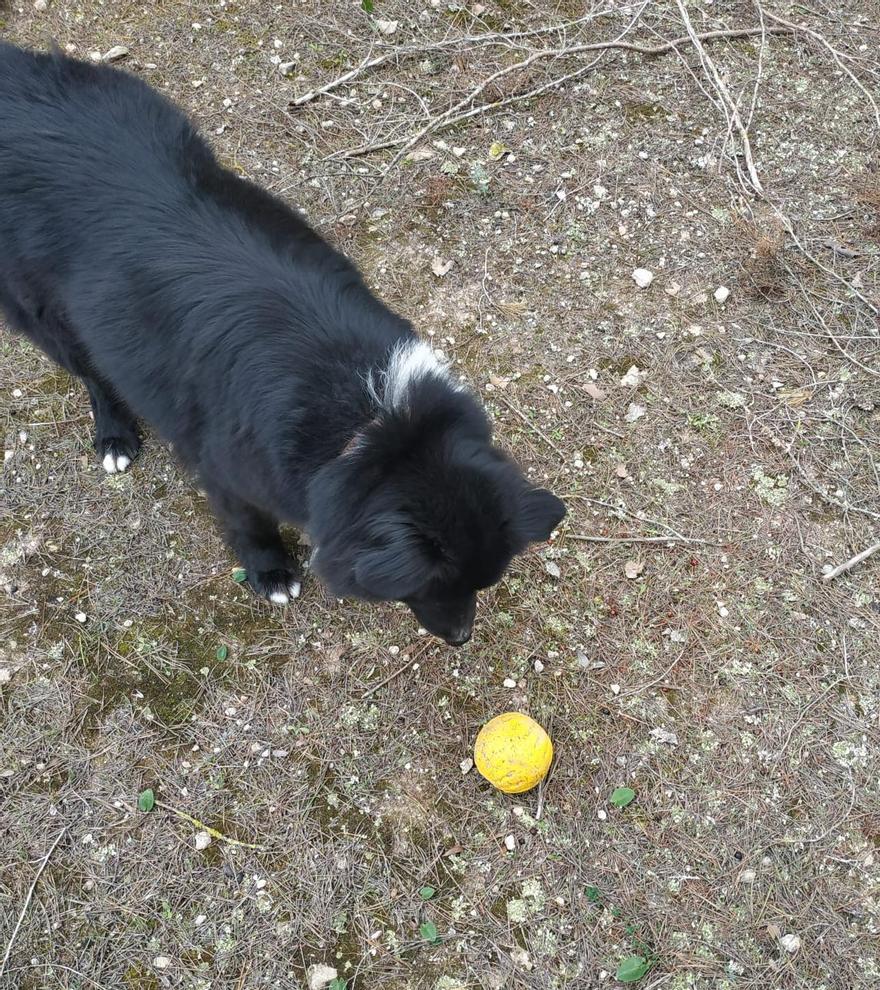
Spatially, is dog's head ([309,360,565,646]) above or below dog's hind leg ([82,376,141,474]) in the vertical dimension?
above

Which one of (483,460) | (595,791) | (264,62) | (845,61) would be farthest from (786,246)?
(264,62)

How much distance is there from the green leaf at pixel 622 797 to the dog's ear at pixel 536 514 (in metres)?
1.32

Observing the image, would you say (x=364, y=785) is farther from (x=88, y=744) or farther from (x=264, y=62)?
(x=264, y=62)

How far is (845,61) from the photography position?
461 cm

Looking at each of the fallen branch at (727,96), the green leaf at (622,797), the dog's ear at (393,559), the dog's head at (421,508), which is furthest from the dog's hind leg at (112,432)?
the fallen branch at (727,96)

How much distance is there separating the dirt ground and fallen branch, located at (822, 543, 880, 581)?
4 centimetres

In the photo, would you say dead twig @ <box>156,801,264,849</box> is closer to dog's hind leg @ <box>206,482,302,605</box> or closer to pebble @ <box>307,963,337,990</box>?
pebble @ <box>307,963,337,990</box>

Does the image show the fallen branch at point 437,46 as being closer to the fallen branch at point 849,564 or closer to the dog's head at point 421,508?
the dog's head at point 421,508

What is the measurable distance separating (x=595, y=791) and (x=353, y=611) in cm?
132

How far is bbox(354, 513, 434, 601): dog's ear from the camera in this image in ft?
7.26

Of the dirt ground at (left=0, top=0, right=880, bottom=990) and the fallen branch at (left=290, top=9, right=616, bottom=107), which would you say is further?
the fallen branch at (left=290, top=9, right=616, bottom=107)

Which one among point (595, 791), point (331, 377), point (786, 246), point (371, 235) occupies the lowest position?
point (595, 791)

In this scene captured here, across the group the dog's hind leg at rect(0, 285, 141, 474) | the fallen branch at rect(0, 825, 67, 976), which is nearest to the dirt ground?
the fallen branch at rect(0, 825, 67, 976)

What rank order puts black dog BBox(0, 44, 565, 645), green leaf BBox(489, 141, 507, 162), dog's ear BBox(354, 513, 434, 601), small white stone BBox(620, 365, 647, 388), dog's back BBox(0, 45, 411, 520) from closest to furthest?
dog's ear BBox(354, 513, 434, 601) → black dog BBox(0, 44, 565, 645) → dog's back BBox(0, 45, 411, 520) → small white stone BBox(620, 365, 647, 388) → green leaf BBox(489, 141, 507, 162)
